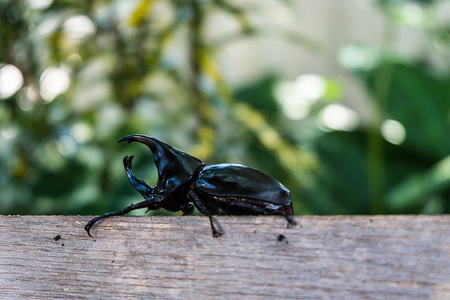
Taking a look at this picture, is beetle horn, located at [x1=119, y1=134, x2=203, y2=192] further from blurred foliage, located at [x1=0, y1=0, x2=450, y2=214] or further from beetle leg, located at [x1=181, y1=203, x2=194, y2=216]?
blurred foliage, located at [x1=0, y1=0, x2=450, y2=214]

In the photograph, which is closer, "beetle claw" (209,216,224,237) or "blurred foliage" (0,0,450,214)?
"beetle claw" (209,216,224,237)

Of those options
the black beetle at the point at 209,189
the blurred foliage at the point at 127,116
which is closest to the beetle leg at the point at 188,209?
the black beetle at the point at 209,189

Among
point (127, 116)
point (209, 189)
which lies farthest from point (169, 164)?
point (127, 116)

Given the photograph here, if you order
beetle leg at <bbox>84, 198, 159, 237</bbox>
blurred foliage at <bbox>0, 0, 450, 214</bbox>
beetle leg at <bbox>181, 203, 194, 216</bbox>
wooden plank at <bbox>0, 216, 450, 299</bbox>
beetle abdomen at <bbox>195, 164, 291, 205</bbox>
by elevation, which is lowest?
wooden plank at <bbox>0, 216, 450, 299</bbox>

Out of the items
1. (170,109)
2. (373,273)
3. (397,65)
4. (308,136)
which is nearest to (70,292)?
(373,273)

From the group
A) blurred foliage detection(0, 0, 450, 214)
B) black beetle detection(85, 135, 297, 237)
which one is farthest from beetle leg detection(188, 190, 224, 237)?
blurred foliage detection(0, 0, 450, 214)

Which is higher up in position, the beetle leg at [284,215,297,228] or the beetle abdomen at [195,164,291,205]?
the beetle abdomen at [195,164,291,205]
